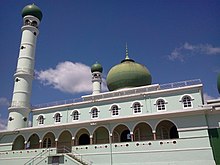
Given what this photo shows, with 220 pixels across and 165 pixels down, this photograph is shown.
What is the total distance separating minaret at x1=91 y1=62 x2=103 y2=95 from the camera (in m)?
36.2

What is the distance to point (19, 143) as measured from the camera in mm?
24891

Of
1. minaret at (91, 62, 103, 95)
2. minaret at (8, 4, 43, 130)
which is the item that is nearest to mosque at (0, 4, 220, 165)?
A: minaret at (8, 4, 43, 130)

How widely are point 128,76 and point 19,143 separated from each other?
14.0 meters

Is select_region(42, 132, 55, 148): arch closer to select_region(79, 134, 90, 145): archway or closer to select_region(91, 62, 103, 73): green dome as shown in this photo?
select_region(79, 134, 90, 145): archway

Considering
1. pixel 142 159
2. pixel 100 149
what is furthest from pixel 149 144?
pixel 100 149

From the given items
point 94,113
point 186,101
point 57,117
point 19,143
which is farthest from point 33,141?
point 186,101

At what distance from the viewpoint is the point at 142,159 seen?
57.7 feet

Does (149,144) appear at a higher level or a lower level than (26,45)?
lower

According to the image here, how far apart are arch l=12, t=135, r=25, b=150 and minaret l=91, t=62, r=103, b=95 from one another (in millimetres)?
13896

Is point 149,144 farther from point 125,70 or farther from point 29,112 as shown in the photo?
point 29,112

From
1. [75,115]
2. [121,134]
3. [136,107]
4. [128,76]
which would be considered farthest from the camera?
[128,76]

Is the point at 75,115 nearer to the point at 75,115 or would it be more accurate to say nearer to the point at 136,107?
the point at 75,115

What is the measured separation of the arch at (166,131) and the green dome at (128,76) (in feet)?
19.1

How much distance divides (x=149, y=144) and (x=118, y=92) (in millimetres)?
7637
